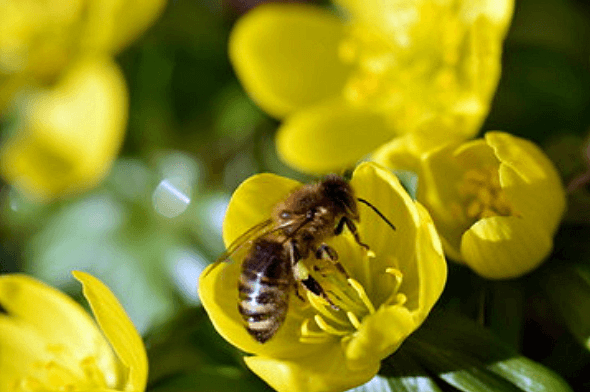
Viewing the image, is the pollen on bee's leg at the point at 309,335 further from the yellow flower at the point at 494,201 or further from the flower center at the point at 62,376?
the flower center at the point at 62,376

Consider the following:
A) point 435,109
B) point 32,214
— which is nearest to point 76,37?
point 32,214

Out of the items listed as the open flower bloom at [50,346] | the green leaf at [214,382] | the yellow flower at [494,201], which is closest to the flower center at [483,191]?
the yellow flower at [494,201]

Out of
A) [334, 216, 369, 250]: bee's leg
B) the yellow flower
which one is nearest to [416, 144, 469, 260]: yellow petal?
the yellow flower

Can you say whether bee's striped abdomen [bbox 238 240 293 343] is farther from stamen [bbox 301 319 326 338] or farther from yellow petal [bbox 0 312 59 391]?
yellow petal [bbox 0 312 59 391]

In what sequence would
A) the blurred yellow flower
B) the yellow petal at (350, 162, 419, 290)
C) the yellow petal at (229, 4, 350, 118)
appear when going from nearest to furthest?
the yellow petal at (350, 162, 419, 290) < the yellow petal at (229, 4, 350, 118) < the blurred yellow flower

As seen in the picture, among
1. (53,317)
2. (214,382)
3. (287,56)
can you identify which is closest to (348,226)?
(214,382)

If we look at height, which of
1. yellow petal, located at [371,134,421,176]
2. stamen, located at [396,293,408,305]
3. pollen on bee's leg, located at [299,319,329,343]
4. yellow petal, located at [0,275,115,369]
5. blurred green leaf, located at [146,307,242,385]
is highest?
yellow petal, located at [371,134,421,176]

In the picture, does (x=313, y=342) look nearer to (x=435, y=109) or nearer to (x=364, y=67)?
(x=435, y=109)
